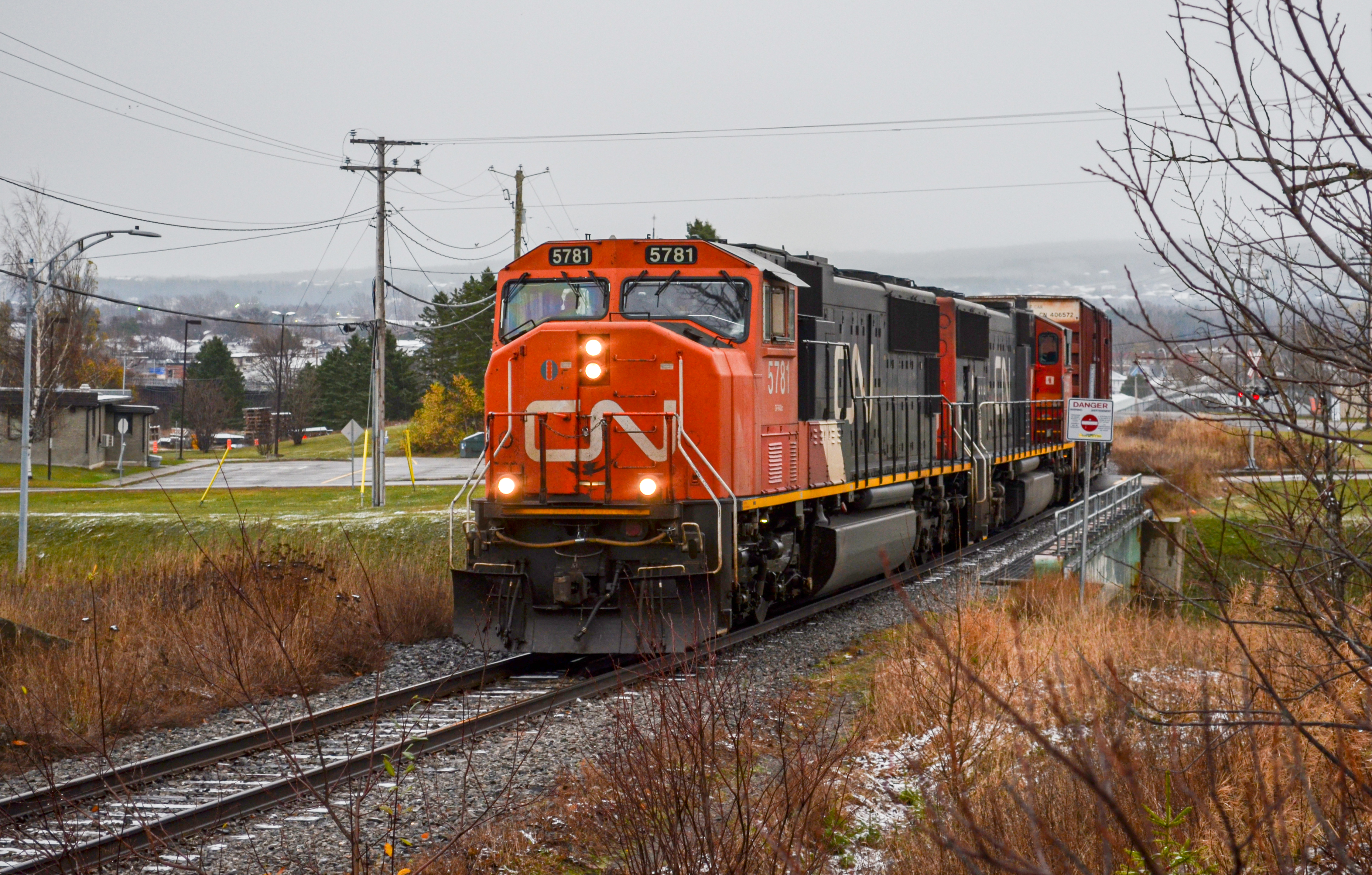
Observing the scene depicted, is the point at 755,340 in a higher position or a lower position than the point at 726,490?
higher

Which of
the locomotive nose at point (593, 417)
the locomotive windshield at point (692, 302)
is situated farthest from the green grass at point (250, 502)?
the locomotive windshield at point (692, 302)

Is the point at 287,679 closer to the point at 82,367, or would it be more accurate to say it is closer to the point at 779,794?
the point at 779,794

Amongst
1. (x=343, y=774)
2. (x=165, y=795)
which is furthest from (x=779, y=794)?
(x=165, y=795)

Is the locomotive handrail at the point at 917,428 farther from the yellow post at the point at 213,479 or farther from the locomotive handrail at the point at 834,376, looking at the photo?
the yellow post at the point at 213,479

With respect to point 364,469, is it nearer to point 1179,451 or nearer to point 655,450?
point 655,450

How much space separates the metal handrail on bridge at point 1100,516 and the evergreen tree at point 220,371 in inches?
2945

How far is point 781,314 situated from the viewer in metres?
11.1

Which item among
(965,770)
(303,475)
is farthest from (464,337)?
(965,770)

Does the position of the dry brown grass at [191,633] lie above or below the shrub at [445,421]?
below

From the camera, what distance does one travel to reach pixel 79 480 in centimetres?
4872

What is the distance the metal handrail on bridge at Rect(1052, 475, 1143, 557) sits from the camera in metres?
15.9

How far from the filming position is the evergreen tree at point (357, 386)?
80.1 m

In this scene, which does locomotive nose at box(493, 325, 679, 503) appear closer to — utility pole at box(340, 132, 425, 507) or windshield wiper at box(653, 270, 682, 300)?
windshield wiper at box(653, 270, 682, 300)

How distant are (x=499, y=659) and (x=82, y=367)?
6958 cm
